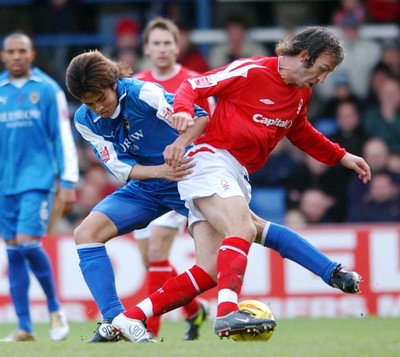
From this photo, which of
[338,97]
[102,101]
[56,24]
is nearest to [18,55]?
[102,101]

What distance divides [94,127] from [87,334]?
9.92 ft

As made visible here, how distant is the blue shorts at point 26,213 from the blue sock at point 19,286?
0.55ft

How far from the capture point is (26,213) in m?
8.99

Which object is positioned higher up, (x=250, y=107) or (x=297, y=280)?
(x=250, y=107)

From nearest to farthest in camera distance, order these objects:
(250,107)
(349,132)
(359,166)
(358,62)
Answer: (250,107) → (359,166) → (349,132) → (358,62)

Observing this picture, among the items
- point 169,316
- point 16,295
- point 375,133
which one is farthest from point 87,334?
point 375,133

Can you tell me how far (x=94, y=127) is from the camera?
694 cm

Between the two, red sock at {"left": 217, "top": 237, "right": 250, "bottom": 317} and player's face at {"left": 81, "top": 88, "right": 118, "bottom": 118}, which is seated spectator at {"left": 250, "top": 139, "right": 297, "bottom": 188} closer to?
player's face at {"left": 81, "top": 88, "right": 118, "bottom": 118}

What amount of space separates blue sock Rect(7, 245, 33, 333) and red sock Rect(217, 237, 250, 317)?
2765 mm

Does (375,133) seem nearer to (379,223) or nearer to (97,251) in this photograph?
(379,223)

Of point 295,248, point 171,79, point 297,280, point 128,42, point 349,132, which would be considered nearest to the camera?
point 295,248

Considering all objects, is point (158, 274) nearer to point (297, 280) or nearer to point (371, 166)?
point (297, 280)

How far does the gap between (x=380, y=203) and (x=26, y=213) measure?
4236 mm

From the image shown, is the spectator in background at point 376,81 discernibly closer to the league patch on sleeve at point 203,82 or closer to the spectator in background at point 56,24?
the spectator in background at point 56,24
